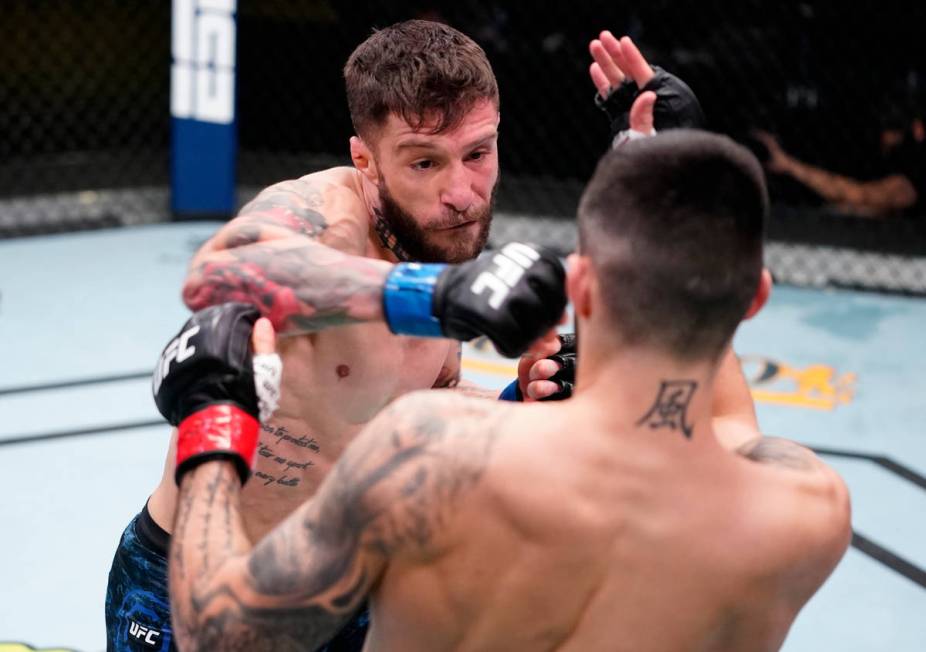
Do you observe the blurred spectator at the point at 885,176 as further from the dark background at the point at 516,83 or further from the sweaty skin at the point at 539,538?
the sweaty skin at the point at 539,538

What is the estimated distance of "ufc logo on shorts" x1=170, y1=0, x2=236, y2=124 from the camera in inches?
233

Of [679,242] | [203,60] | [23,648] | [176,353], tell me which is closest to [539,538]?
[679,242]

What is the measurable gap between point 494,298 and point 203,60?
480cm

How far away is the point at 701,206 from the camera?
130cm

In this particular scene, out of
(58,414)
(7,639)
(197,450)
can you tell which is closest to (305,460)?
(197,450)

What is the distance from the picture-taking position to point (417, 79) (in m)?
2.15

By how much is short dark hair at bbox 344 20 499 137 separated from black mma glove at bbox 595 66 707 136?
12.7 inches

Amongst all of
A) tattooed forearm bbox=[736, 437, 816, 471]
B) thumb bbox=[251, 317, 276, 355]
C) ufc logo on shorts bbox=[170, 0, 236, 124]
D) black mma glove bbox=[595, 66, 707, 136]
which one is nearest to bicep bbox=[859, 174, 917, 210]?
ufc logo on shorts bbox=[170, 0, 236, 124]

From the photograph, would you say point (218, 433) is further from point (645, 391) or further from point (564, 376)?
point (564, 376)

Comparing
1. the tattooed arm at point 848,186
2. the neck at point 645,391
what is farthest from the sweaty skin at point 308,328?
the tattooed arm at point 848,186

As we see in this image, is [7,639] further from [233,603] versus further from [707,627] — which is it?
[707,627]

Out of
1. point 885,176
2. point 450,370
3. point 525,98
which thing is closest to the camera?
point 450,370

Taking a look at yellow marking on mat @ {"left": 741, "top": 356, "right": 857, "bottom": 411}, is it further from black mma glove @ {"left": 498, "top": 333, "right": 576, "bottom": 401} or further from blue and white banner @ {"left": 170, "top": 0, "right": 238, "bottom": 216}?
blue and white banner @ {"left": 170, "top": 0, "right": 238, "bottom": 216}

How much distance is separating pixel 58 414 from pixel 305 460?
7.60ft
